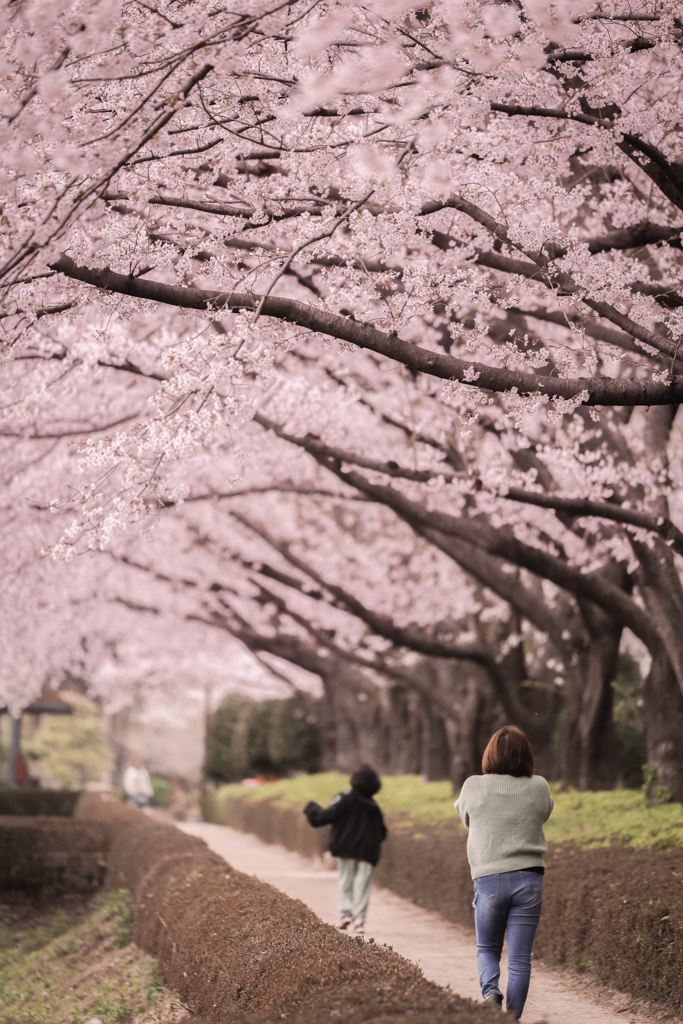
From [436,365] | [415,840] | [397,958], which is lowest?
[415,840]

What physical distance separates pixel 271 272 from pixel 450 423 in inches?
185

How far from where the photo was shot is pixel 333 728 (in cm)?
2489

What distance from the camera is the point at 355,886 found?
9180mm

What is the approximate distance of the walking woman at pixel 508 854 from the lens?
4.89 meters

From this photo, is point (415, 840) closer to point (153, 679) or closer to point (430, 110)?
point (430, 110)

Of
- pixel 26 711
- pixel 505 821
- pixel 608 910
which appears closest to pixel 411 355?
pixel 505 821

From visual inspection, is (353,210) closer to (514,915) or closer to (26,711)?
(514,915)

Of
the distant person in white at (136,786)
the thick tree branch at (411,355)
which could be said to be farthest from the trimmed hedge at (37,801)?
the thick tree branch at (411,355)

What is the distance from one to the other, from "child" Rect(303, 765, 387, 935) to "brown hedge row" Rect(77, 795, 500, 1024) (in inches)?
42.4

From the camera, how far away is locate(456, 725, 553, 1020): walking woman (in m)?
4.89

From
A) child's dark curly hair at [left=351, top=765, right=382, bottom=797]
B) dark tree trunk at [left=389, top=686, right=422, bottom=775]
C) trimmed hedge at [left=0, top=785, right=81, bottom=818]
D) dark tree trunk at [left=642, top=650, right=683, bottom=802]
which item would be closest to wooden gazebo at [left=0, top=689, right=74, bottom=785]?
trimmed hedge at [left=0, top=785, right=81, bottom=818]

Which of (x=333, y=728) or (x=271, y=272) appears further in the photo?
(x=333, y=728)

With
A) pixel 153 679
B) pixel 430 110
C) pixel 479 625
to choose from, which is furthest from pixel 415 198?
pixel 153 679

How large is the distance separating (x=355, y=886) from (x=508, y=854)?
4.68 m
